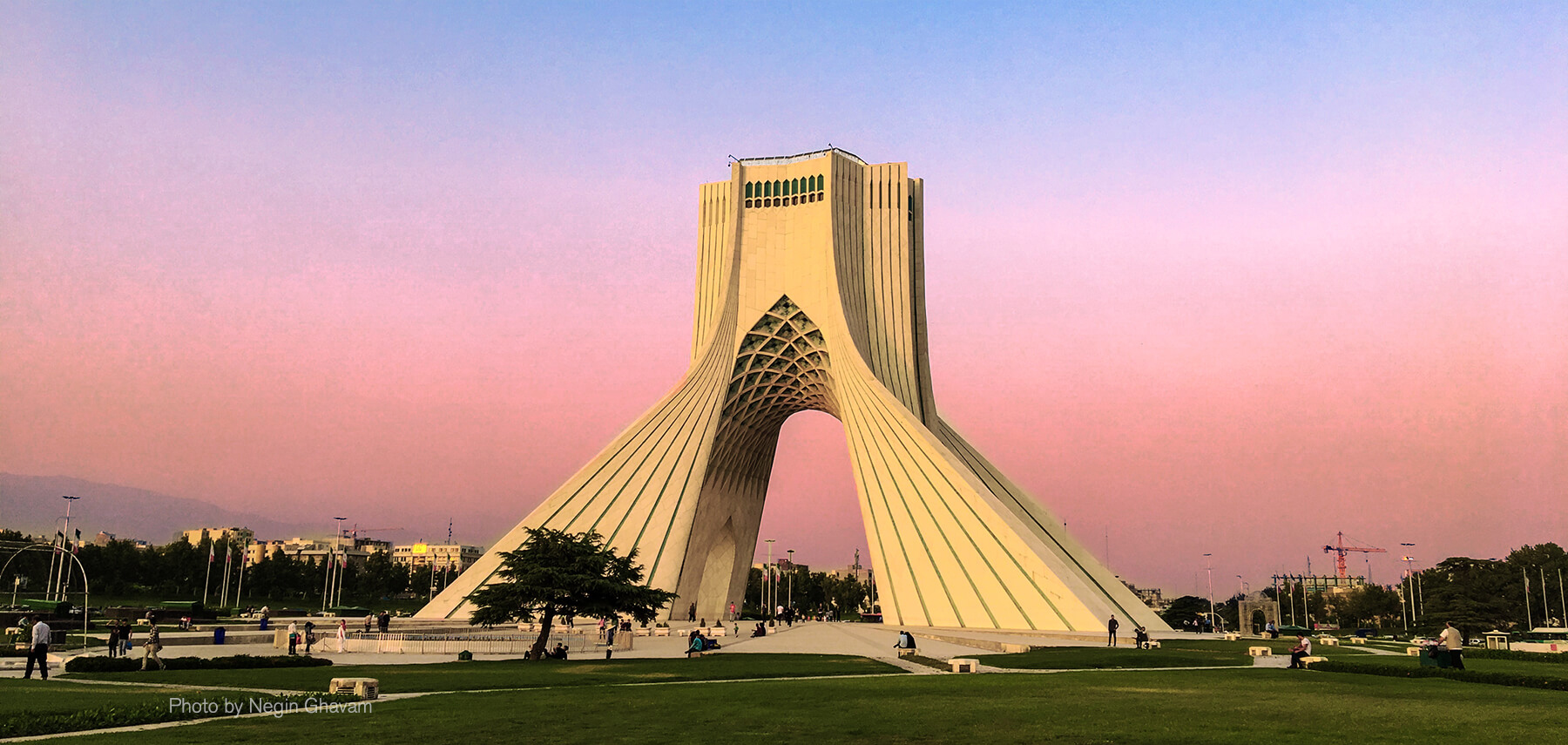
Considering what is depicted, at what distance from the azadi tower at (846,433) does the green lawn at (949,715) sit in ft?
51.0

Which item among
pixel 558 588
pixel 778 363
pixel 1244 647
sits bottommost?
pixel 1244 647

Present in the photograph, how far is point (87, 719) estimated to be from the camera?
8.14 metres

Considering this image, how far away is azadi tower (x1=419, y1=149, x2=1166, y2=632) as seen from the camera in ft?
95.7

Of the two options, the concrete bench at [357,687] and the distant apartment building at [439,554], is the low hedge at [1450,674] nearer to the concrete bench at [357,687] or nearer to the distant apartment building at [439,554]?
the concrete bench at [357,687]

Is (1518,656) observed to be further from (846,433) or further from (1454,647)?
(846,433)

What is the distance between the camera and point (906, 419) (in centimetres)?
3322

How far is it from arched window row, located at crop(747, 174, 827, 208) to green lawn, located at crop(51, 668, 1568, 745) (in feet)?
101

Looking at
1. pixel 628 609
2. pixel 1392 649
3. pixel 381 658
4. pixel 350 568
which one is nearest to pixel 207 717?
pixel 381 658

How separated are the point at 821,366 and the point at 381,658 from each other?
82.1 feet

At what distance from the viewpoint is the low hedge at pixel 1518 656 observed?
17.5 m

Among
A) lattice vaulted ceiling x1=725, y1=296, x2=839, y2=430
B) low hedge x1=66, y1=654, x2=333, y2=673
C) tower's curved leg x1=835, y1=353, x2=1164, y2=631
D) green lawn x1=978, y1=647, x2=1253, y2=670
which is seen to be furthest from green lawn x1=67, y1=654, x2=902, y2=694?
lattice vaulted ceiling x1=725, y1=296, x2=839, y2=430

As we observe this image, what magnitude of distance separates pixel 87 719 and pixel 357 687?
8.81 feet

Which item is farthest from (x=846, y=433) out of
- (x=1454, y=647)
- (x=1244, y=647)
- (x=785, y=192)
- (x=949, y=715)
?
(x=949, y=715)

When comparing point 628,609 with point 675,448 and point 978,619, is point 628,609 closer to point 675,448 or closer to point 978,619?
point 978,619
